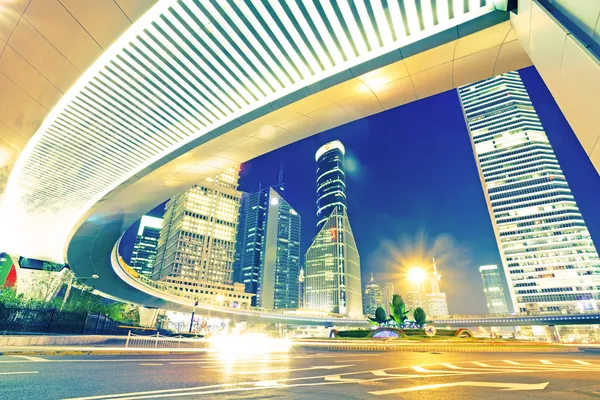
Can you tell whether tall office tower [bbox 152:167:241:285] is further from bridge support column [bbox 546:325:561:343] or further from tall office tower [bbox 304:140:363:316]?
bridge support column [bbox 546:325:561:343]

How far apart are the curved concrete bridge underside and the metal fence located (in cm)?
758

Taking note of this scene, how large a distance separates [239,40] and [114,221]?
1764cm

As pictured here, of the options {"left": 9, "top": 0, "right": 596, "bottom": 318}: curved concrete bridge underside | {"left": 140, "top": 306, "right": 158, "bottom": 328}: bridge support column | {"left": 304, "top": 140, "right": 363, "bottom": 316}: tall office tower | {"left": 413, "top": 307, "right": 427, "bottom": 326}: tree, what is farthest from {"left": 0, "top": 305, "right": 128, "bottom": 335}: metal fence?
{"left": 304, "top": 140, "right": 363, "bottom": 316}: tall office tower

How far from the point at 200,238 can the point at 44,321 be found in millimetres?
129419

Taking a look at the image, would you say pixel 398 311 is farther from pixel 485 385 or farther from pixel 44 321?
pixel 485 385

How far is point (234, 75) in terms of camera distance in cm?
990

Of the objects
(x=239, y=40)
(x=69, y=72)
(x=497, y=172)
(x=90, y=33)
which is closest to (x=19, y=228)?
(x=69, y=72)

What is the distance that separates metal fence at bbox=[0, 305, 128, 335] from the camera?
17781mm

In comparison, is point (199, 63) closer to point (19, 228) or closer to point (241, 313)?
point (19, 228)

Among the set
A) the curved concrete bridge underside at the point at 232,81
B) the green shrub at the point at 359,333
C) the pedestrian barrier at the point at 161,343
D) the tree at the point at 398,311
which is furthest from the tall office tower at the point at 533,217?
the curved concrete bridge underside at the point at 232,81

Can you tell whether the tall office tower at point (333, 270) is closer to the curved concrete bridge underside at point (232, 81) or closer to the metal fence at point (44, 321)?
the metal fence at point (44, 321)

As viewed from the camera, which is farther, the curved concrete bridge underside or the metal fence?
the metal fence

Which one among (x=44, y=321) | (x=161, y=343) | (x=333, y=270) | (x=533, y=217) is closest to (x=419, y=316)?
(x=161, y=343)

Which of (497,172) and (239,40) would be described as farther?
(497,172)
